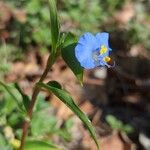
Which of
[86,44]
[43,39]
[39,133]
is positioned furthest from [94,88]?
[86,44]

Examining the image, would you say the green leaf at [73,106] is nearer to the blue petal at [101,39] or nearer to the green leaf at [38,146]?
the blue petal at [101,39]

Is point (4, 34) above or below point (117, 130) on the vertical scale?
above

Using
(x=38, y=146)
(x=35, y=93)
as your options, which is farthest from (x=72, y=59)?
(x=38, y=146)

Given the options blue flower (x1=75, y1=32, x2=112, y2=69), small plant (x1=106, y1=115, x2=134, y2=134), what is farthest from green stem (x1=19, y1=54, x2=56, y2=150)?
small plant (x1=106, y1=115, x2=134, y2=134)

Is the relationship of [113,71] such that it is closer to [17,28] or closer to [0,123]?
[17,28]

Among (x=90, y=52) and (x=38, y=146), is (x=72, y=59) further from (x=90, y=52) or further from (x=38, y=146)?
(x=38, y=146)

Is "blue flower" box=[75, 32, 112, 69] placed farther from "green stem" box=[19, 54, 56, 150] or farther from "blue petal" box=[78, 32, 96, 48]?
"green stem" box=[19, 54, 56, 150]

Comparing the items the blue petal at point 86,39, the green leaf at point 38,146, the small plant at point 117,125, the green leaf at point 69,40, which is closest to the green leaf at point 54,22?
the green leaf at point 69,40
